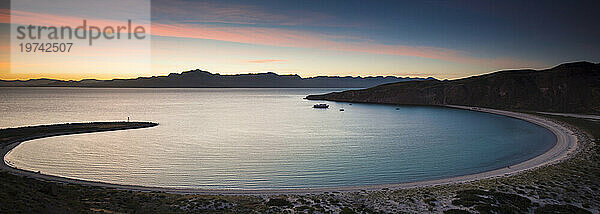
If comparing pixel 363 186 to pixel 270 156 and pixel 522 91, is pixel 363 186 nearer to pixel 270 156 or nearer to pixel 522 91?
pixel 270 156

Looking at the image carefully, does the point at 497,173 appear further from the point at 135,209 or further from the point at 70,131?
the point at 70,131

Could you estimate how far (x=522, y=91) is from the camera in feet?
456

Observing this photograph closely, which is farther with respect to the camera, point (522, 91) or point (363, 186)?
point (522, 91)

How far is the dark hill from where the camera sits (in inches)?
4685

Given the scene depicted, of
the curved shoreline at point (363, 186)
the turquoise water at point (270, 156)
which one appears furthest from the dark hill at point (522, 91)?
the curved shoreline at point (363, 186)

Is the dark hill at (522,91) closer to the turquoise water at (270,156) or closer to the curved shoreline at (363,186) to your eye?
the turquoise water at (270,156)

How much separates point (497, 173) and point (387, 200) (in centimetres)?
1516

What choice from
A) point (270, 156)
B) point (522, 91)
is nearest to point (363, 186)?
point (270, 156)

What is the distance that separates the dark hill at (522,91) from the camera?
11900 cm

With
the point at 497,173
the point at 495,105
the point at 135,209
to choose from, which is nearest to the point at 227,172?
the point at 135,209

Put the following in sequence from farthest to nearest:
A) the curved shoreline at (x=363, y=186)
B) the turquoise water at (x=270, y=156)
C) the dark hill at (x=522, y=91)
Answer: the dark hill at (x=522, y=91) → the turquoise water at (x=270, y=156) → the curved shoreline at (x=363, y=186)

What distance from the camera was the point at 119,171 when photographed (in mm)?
36750

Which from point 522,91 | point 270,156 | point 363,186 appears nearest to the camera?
point 363,186

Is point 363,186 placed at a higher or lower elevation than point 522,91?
lower
